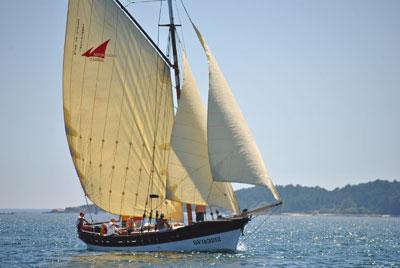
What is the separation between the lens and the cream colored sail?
47500 mm

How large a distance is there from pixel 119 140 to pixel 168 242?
9.10 m

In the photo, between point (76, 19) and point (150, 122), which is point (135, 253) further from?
point (76, 19)

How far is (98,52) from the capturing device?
174ft

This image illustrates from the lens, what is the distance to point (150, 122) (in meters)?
52.8

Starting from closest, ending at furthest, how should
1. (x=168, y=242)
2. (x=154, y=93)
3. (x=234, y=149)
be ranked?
(x=234, y=149) < (x=168, y=242) < (x=154, y=93)

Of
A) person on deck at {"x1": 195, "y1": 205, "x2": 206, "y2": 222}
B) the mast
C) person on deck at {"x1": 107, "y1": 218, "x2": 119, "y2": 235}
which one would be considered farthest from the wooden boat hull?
the mast

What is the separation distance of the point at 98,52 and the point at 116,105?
4.39 metres

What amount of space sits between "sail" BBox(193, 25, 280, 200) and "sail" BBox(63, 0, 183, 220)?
678 cm

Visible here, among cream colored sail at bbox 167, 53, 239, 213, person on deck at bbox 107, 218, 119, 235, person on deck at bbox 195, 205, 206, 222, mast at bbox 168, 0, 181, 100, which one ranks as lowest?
person on deck at bbox 107, 218, 119, 235

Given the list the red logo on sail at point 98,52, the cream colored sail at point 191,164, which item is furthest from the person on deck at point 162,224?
the red logo on sail at point 98,52

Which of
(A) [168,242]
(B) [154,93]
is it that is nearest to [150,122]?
(B) [154,93]

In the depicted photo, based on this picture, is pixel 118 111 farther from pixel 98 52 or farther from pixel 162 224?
pixel 162 224

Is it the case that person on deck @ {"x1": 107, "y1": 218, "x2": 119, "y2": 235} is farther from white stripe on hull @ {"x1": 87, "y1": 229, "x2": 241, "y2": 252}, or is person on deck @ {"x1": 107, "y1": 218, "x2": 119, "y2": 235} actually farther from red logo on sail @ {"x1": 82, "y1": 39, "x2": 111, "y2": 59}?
red logo on sail @ {"x1": 82, "y1": 39, "x2": 111, "y2": 59}

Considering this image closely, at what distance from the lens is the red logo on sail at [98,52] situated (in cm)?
5306
